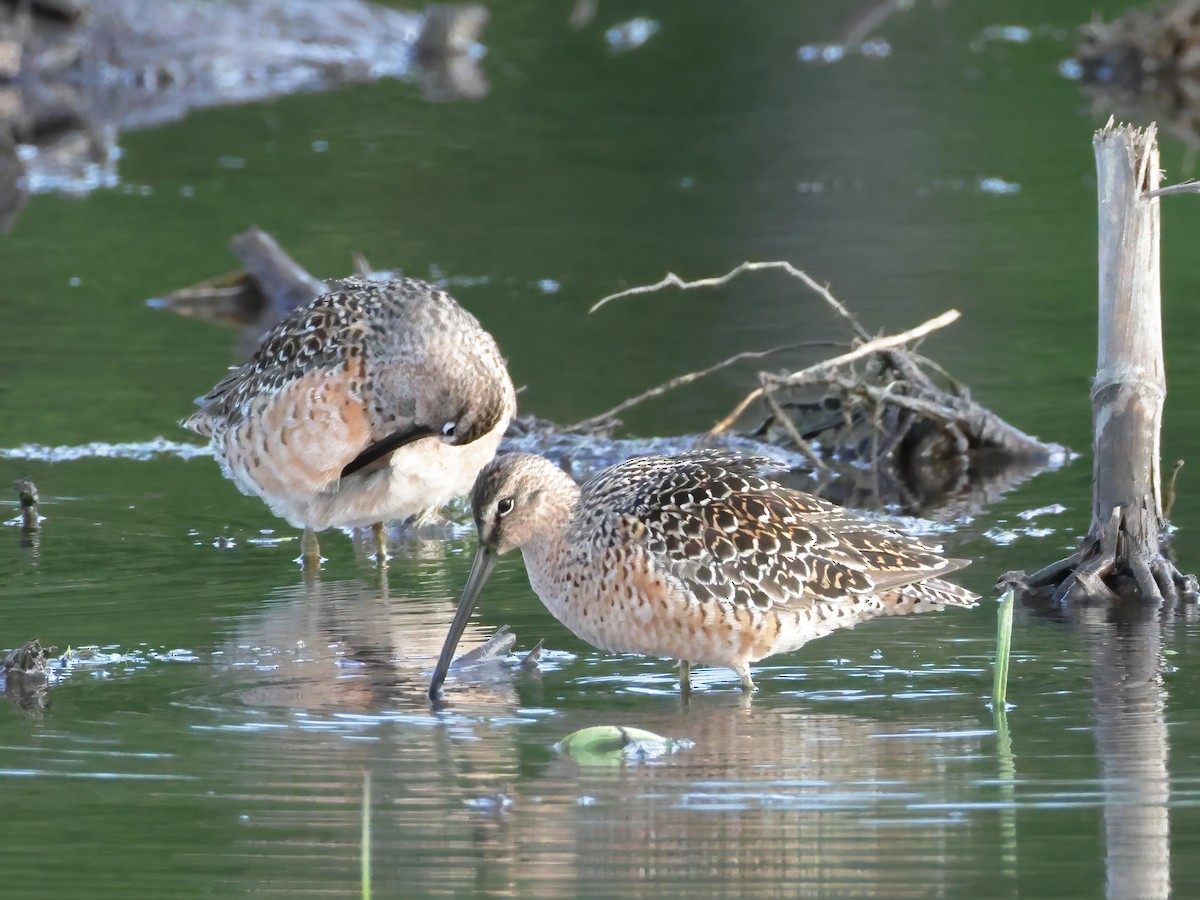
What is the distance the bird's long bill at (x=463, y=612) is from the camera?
585 cm

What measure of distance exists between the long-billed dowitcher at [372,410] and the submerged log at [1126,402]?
1.98m

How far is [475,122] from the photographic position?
57.9ft

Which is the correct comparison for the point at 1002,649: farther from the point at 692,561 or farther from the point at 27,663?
the point at 27,663

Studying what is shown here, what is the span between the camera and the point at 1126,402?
268 inches

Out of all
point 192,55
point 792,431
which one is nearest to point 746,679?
point 792,431

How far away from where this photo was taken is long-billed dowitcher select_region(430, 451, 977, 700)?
5773 millimetres

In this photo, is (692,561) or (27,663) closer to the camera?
(692,561)

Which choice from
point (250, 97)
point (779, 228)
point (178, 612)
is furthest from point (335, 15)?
point (178, 612)

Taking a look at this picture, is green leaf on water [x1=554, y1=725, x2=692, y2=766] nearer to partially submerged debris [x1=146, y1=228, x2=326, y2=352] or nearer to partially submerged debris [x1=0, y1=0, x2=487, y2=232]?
partially submerged debris [x1=146, y1=228, x2=326, y2=352]

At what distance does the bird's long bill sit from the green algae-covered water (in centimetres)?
11

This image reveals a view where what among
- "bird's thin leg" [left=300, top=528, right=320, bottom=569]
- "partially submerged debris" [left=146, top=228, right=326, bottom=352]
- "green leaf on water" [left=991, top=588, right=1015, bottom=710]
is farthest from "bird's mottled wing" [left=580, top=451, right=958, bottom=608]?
"partially submerged debris" [left=146, top=228, right=326, bottom=352]

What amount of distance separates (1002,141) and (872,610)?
10.8 metres

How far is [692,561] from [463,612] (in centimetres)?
67

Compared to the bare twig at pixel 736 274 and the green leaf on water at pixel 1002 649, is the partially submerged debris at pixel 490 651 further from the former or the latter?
the green leaf on water at pixel 1002 649
